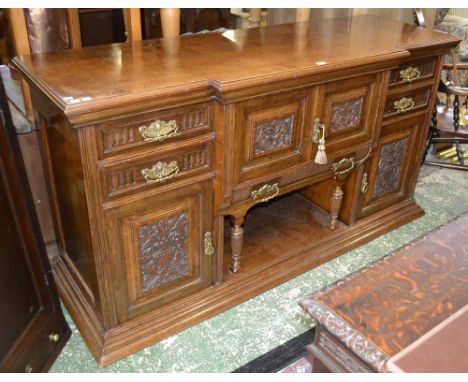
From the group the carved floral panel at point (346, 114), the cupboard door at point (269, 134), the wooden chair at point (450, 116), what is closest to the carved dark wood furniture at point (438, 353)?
the cupboard door at point (269, 134)

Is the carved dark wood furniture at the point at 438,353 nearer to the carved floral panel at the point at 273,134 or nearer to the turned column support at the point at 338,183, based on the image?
the carved floral panel at the point at 273,134

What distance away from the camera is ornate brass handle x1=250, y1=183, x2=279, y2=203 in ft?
5.76

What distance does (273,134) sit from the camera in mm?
1667

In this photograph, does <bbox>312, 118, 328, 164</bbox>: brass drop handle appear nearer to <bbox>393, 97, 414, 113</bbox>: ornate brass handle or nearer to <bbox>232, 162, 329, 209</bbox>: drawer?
<bbox>232, 162, 329, 209</bbox>: drawer

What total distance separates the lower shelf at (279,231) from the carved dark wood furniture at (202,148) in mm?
10

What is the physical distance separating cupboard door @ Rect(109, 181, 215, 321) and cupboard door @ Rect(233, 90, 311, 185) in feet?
0.52

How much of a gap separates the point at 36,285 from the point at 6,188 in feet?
1.17

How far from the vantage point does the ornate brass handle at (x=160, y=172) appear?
1.48 metres

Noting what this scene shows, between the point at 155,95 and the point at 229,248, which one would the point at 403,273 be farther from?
the point at 229,248

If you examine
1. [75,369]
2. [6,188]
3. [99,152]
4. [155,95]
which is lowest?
[75,369]

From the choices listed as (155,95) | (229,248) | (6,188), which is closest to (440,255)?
(155,95)

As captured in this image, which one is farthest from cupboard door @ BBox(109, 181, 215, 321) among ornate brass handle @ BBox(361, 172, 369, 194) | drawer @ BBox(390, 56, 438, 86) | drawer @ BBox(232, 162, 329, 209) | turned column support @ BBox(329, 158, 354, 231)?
drawer @ BBox(390, 56, 438, 86)

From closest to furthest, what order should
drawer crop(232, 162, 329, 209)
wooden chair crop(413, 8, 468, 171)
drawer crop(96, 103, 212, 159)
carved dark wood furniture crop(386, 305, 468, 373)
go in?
carved dark wood furniture crop(386, 305, 468, 373), drawer crop(96, 103, 212, 159), drawer crop(232, 162, 329, 209), wooden chair crop(413, 8, 468, 171)
